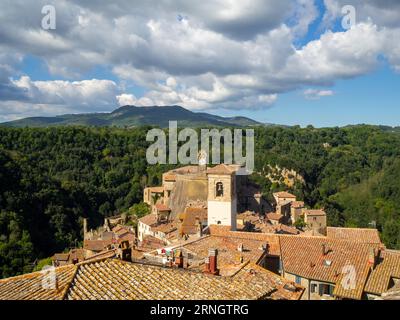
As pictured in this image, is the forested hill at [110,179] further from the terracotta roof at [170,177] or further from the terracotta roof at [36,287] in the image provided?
the terracotta roof at [36,287]

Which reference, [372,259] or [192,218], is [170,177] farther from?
[372,259]

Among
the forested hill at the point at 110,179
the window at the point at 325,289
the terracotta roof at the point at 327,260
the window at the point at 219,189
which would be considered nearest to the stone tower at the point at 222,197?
the window at the point at 219,189

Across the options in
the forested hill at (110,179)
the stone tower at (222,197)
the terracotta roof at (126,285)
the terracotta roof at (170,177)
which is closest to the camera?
the terracotta roof at (126,285)

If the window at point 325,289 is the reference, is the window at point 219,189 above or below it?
above

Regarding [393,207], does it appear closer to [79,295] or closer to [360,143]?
[360,143]

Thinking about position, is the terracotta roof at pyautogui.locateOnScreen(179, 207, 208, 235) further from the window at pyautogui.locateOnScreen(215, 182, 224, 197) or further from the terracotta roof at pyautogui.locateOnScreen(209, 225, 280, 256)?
the terracotta roof at pyautogui.locateOnScreen(209, 225, 280, 256)
